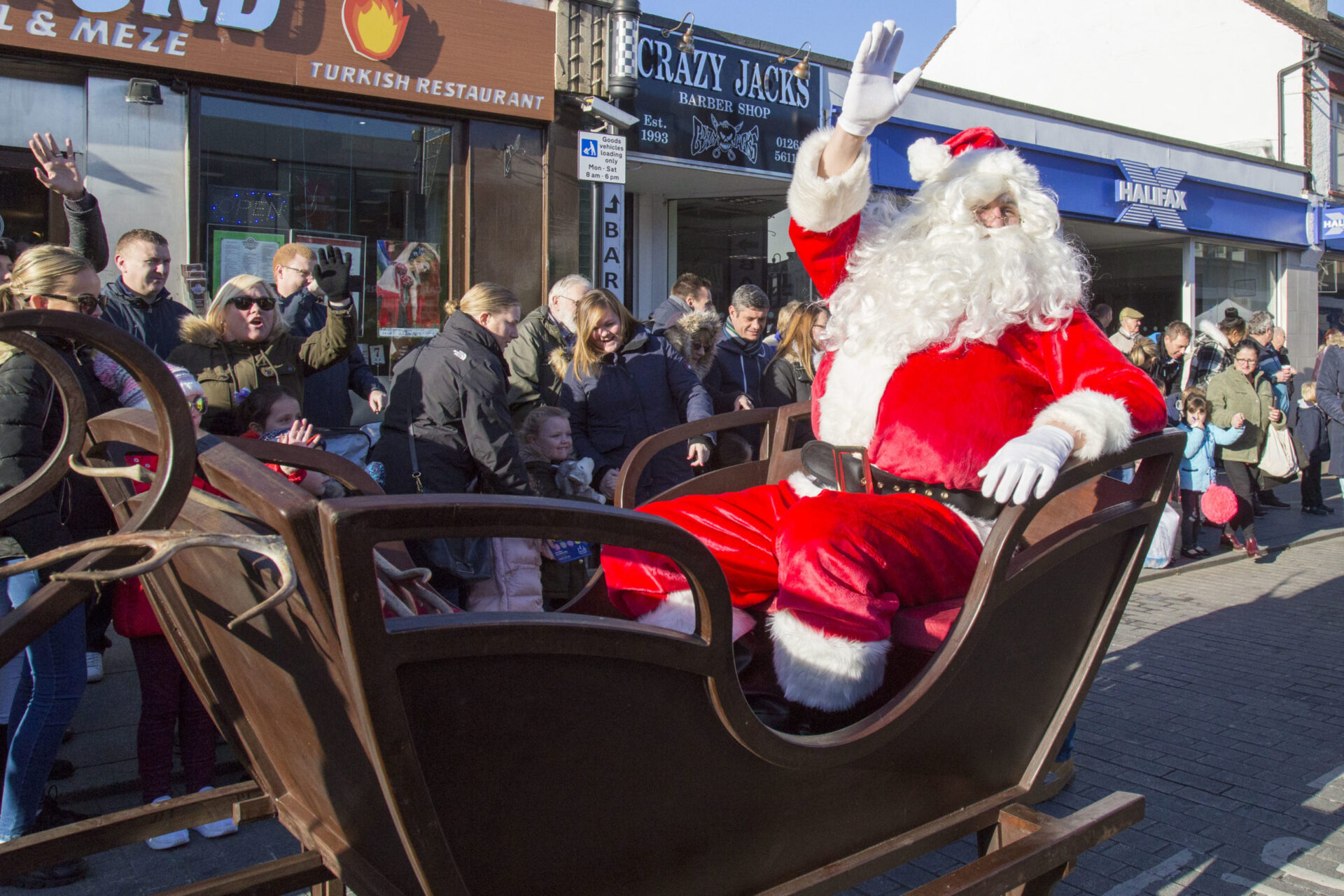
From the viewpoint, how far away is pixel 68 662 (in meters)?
2.68

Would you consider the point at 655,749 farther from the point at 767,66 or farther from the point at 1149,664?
the point at 767,66

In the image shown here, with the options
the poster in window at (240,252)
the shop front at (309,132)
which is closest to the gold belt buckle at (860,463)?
the shop front at (309,132)

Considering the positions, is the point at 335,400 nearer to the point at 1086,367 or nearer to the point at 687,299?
the point at 687,299

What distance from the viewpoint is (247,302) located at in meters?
3.57

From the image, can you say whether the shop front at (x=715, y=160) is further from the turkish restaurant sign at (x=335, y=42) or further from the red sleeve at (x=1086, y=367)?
the red sleeve at (x=1086, y=367)

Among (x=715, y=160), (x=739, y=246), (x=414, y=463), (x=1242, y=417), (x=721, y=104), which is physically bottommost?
(x=414, y=463)

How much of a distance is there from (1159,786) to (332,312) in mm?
3621

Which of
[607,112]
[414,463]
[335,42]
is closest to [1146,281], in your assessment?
[607,112]

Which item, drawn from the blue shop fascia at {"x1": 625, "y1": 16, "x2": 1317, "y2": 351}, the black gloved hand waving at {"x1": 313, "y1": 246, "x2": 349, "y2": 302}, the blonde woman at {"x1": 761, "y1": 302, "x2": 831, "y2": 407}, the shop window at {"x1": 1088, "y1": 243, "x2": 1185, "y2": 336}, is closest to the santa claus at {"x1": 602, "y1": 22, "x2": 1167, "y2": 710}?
the black gloved hand waving at {"x1": 313, "y1": 246, "x2": 349, "y2": 302}

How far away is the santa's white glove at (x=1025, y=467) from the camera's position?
188 cm

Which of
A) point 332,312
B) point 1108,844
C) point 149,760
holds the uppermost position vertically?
point 332,312

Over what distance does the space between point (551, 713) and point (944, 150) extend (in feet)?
7.73

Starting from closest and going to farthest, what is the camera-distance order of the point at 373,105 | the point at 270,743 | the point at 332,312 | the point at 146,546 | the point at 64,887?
1. the point at 146,546
2. the point at 270,743
3. the point at 64,887
4. the point at 332,312
5. the point at 373,105

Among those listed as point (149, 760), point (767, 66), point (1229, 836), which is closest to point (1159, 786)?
point (1229, 836)
